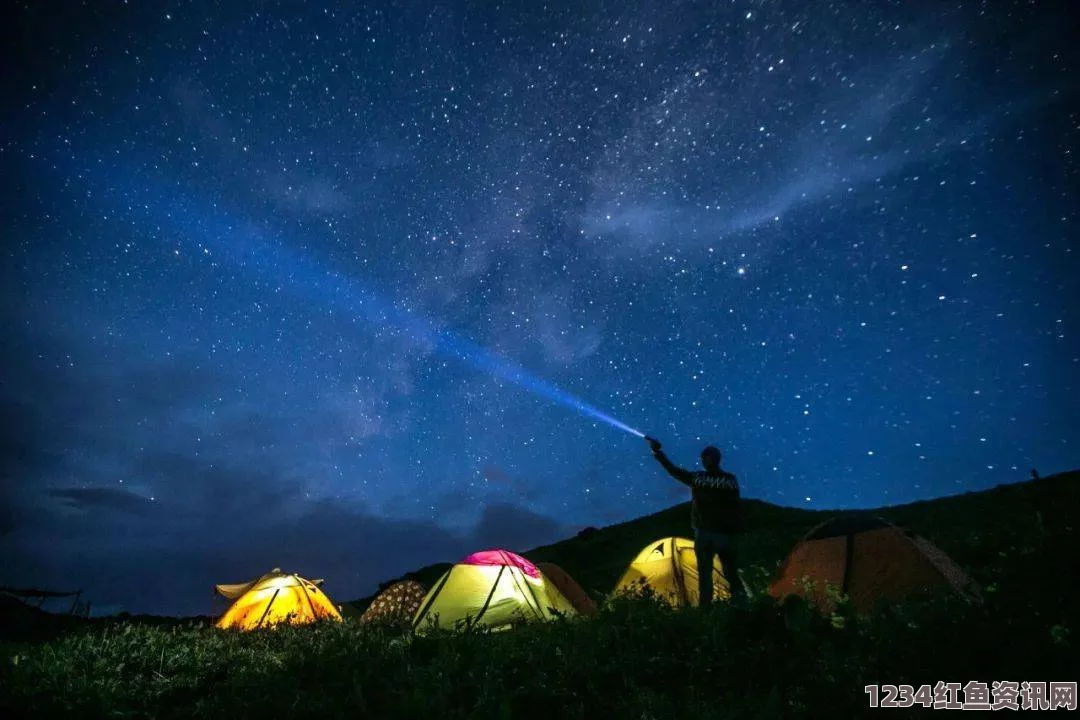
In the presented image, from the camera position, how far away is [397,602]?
1481cm

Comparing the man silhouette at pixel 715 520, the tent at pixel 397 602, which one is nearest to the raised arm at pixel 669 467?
the man silhouette at pixel 715 520

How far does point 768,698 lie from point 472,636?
495 centimetres

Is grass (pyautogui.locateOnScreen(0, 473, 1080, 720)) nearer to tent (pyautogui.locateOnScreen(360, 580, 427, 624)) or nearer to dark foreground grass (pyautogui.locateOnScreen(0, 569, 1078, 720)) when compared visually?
dark foreground grass (pyautogui.locateOnScreen(0, 569, 1078, 720))

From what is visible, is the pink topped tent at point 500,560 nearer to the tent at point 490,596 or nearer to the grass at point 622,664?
the tent at point 490,596

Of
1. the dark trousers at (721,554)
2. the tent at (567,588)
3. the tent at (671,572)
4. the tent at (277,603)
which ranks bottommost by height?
the tent at (277,603)

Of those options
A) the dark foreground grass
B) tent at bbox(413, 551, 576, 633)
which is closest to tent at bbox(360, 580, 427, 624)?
tent at bbox(413, 551, 576, 633)

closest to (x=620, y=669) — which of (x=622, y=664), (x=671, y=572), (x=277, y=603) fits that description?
(x=622, y=664)

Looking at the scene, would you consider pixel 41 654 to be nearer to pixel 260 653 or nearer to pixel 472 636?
Answer: pixel 260 653

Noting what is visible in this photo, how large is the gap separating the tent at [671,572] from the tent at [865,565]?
10.9 ft

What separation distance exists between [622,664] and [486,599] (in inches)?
224

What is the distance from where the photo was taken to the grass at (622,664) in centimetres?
420

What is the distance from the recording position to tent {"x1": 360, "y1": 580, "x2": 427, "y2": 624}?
1430 cm

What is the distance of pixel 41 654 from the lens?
27.0 feet

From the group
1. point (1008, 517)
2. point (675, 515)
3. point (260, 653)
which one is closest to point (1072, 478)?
point (1008, 517)
